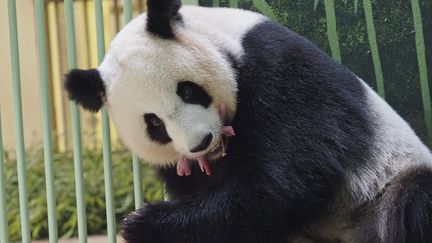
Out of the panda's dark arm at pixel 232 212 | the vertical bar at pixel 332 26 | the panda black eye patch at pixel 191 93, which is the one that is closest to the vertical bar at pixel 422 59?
the vertical bar at pixel 332 26

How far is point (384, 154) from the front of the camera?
2219 mm

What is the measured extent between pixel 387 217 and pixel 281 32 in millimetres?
634

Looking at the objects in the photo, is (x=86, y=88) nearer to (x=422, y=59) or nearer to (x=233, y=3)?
(x=233, y=3)

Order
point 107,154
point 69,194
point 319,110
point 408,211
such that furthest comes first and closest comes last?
point 69,194 → point 107,154 → point 319,110 → point 408,211

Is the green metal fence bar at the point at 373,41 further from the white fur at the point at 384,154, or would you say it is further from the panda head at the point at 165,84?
the panda head at the point at 165,84

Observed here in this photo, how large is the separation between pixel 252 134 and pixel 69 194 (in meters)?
2.89

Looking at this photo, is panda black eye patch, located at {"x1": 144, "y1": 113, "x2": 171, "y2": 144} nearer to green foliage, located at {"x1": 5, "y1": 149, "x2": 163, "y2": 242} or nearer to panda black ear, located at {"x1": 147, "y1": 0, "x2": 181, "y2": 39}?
panda black ear, located at {"x1": 147, "y1": 0, "x2": 181, "y2": 39}

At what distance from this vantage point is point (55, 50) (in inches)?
242

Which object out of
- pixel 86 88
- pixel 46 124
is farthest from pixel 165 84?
pixel 46 124

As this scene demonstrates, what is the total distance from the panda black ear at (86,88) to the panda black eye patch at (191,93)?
243 mm

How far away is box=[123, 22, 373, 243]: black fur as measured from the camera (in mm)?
2029

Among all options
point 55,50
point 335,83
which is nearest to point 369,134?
point 335,83

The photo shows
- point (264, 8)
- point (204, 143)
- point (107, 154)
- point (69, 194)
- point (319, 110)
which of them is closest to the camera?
point (204, 143)

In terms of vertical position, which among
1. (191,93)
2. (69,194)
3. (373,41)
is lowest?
(69,194)
